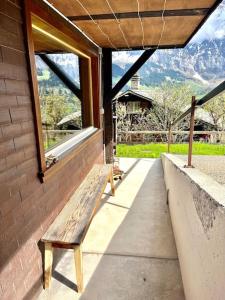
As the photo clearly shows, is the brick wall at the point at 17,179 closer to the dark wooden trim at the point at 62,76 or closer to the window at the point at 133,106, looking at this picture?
the dark wooden trim at the point at 62,76

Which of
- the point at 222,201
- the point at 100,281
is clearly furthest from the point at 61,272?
the point at 222,201

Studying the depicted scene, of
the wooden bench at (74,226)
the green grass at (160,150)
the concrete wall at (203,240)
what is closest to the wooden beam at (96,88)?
the wooden bench at (74,226)

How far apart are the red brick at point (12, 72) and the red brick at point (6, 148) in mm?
392

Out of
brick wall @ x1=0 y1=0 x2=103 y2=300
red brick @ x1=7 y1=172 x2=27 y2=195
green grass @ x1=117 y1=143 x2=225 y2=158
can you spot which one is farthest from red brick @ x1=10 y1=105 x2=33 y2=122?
green grass @ x1=117 y1=143 x2=225 y2=158

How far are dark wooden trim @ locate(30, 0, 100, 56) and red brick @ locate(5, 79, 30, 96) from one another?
23.7 inches

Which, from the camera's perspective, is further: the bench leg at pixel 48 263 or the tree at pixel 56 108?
the tree at pixel 56 108

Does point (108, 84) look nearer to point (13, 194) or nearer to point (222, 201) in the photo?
point (13, 194)

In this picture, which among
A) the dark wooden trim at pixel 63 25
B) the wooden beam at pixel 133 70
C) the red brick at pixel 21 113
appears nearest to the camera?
the red brick at pixel 21 113

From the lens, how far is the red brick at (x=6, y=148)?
4.58 ft

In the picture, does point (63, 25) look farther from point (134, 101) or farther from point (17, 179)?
point (134, 101)

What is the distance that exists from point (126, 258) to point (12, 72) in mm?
1781

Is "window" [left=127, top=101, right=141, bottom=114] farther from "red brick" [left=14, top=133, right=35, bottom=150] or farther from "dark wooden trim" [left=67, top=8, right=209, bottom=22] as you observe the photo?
"red brick" [left=14, top=133, right=35, bottom=150]

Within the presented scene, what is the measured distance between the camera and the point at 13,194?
4.91ft

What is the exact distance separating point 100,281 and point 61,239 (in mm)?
498
